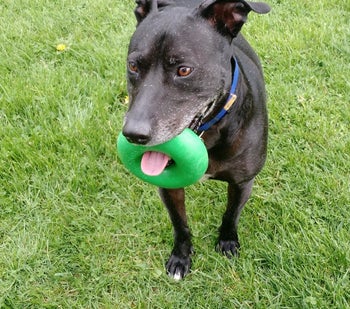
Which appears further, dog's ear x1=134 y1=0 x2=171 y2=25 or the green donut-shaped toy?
dog's ear x1=134 y1=0 x2=171 y2=25

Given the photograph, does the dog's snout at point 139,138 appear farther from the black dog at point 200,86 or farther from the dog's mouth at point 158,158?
the dog's mouth at point 158,158

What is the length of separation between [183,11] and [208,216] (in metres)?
1.55

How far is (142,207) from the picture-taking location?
358 centimetres

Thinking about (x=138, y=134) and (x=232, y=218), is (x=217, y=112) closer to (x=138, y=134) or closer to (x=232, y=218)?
(x=138, y=134)

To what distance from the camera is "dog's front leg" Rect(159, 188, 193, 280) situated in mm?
3061

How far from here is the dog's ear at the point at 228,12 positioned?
2463mm

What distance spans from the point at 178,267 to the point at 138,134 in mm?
1292

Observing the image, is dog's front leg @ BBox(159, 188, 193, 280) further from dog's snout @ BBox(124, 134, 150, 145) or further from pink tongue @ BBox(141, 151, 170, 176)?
dog's snout @ BBox(124, 134, 150, 145)

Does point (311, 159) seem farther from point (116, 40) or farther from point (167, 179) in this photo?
point (116, 40)

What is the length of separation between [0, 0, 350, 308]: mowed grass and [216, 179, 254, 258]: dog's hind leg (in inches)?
2.9

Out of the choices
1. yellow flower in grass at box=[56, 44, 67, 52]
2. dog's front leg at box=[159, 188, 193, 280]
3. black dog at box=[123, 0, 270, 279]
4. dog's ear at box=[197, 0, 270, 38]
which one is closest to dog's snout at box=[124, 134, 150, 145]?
black dog at box=[123, 0, 270, 279]

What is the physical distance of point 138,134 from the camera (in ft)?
7.29

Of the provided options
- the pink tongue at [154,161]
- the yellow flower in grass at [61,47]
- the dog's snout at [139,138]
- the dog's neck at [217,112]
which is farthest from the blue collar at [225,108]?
the yellow flower in grass at [61,47]

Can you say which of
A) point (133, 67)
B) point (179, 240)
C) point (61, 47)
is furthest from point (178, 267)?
point (61, 47)
